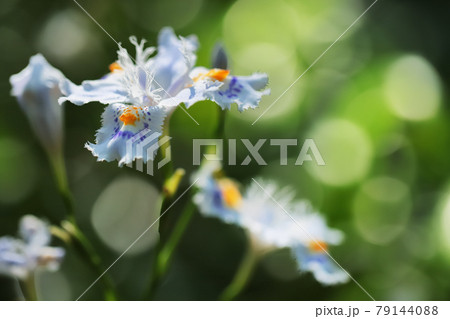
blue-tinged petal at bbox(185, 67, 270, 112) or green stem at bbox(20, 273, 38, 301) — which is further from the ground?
blue-tinged petal at bbox(185, 67, 270, 112)

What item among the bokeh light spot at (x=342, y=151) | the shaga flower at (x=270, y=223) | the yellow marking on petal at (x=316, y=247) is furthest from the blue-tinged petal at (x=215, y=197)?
the bokeh light spot at (x=342, y=151)

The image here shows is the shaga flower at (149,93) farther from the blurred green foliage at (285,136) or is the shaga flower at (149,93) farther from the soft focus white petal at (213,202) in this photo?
the blurred green foliage at (285,136)

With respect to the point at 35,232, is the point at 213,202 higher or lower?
higher

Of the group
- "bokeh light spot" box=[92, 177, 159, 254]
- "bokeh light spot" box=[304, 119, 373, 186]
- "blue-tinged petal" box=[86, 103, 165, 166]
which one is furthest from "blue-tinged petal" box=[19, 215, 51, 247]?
"bokeh light spot" box=[304, 119, 373, 186]

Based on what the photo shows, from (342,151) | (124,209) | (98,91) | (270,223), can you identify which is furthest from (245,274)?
(124,209)

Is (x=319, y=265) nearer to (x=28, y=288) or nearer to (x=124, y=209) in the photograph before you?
(x=28, y=288)

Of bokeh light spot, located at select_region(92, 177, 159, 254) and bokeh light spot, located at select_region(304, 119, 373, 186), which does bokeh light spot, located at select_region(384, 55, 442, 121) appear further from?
bokeh light spot, located at select_region(92, 177, 159, 254)
